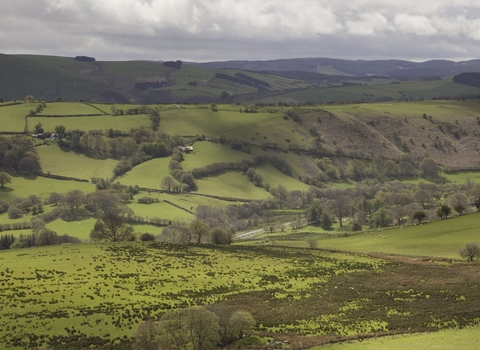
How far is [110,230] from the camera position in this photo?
131 metres

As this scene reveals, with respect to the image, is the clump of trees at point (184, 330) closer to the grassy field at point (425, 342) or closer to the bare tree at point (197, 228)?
the grassy field at point (425, 342)

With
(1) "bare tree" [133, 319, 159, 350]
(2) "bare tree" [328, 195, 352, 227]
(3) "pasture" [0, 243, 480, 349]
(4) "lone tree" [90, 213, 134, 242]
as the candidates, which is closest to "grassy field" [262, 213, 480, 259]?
(3) "pasture" [0, 243, 480, 349]

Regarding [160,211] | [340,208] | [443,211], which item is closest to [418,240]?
[443,211]

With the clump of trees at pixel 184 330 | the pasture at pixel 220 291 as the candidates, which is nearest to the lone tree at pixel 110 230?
the pasture at pixel 220 291

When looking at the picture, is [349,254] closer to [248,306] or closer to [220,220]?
[248,306]

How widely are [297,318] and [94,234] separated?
71.3 meters

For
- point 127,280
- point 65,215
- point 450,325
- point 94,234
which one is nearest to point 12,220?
point 65,215

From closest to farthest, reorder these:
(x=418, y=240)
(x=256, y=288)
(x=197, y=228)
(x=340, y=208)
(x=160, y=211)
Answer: (x=256, y=288) → (x=418, y=240) → (x=197, y=228) → (x=160, y=211) → (x=340, y=208)

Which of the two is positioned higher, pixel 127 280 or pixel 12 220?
pixel 127 280

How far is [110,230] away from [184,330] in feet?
256

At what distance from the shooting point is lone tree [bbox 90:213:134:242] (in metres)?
129

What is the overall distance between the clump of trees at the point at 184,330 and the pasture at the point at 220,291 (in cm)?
487

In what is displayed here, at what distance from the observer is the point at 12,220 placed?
16950 cm

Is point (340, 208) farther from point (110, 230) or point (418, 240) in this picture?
point (110, 230)
